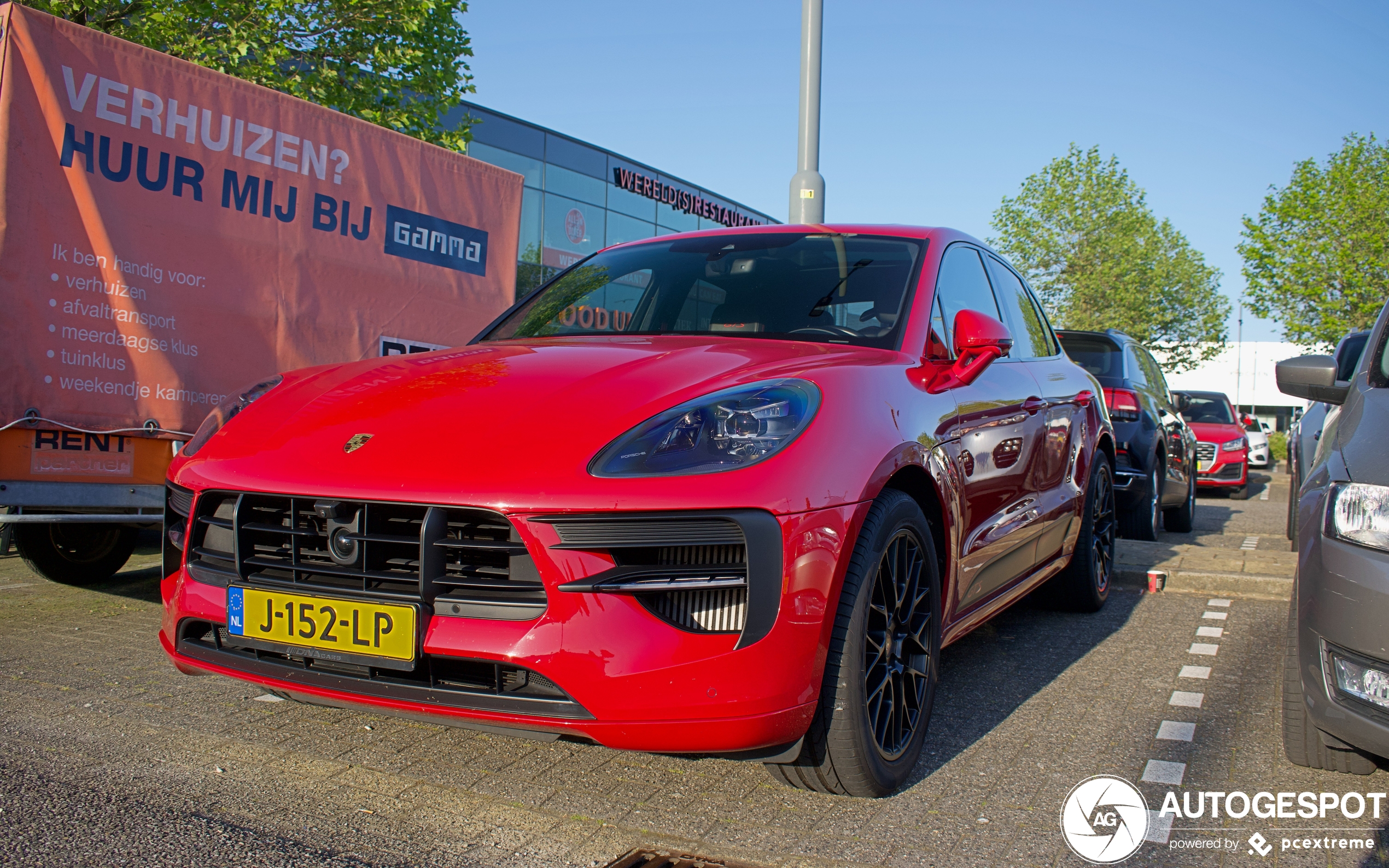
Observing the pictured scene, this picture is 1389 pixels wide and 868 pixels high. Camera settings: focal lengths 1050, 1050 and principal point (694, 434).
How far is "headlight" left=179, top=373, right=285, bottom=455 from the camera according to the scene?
2979 millimetres

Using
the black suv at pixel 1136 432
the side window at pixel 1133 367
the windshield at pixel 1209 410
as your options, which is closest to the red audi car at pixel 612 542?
the black suv at pixel 1136 432

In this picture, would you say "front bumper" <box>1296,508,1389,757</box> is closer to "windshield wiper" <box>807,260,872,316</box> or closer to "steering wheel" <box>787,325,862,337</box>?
"steering wheel" <box>787,325,862,337</box>

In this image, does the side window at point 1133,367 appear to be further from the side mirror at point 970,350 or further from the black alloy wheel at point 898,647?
the black alloy wheel at point 898,647

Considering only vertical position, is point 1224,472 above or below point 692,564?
below

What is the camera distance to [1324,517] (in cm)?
265

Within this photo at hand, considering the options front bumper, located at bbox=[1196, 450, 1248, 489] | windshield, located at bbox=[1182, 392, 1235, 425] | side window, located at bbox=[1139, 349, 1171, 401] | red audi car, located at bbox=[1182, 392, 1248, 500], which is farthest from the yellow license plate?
windshield, located at bbox=[1182, 392, 1235, 425]

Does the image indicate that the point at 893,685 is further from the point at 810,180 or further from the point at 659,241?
the point at 810,180

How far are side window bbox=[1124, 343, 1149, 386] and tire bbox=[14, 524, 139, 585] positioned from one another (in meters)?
6.78

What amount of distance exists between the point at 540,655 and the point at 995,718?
1.84 m

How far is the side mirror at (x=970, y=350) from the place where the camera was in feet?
10.5

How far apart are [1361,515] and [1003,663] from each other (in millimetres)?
1833

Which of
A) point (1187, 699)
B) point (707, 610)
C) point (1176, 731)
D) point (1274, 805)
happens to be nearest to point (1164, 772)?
point (1274, 805)

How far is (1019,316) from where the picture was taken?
4.65 m

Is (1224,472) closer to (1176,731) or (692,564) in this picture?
(1176,731)
